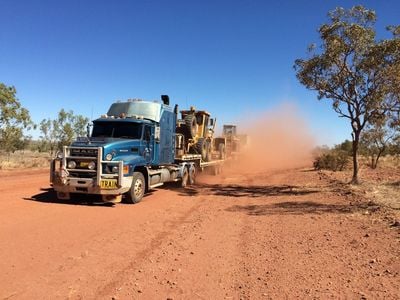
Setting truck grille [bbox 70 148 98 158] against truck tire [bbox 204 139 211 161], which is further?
truck tire [bbox 204 139 211 161]

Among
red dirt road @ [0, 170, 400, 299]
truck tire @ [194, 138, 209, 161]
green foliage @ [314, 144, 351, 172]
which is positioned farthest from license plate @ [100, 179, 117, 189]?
green foliage @ [314, 144, 351, 172]

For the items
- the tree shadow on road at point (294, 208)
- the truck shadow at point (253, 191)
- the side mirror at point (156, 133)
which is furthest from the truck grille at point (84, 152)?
the truck shadow at point (253, 191)

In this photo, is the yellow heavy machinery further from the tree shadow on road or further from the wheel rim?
the tree shadow on road

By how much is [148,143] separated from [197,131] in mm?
6697

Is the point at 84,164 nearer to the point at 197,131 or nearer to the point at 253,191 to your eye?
the point at 253,191

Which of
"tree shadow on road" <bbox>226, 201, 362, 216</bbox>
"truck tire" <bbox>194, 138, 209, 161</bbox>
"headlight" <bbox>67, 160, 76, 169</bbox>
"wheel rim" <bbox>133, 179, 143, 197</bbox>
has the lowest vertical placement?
"tree shadow on road" <bbox>226, 201, 362, 216</bbox>

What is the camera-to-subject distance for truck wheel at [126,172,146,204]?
41.0 feet

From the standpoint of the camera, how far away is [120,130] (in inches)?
530

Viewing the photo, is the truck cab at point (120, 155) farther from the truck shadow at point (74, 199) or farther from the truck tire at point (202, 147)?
the truck tire at point (202, 147)

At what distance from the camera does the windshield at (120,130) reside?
528 inches

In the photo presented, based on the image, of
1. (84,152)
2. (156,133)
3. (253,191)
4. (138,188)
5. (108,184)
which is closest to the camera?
(108,184)

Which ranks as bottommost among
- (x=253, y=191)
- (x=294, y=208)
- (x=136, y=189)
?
(x=294, y=208)

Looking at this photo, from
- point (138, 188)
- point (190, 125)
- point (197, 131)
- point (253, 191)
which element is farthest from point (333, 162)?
point (138, 188)

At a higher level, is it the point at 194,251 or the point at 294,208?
the point at 294,208
